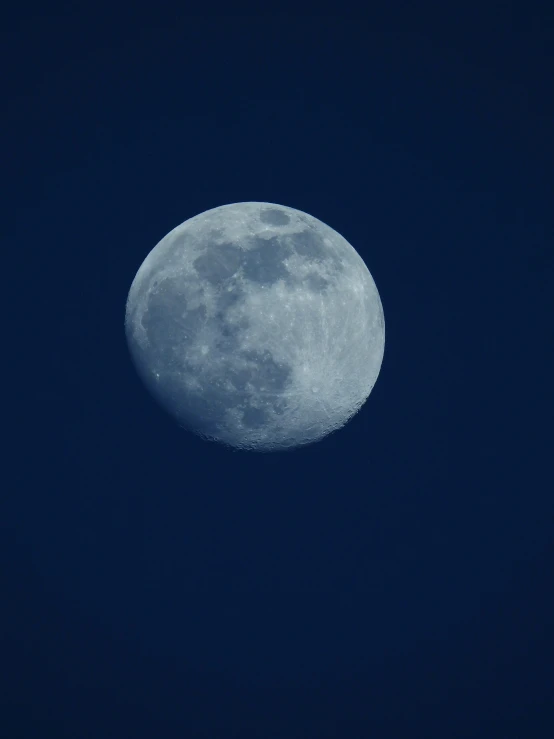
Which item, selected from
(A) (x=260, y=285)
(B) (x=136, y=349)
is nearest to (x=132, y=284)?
(B) (x=136, y=349)

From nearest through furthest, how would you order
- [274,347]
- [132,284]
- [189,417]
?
[274,347] → [189,417] → [132,284]

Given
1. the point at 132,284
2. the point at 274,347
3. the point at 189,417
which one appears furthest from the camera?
the point at 132,284

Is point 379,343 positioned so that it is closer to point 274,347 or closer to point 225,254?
point 274,347

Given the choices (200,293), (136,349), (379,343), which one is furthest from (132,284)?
(379,343)

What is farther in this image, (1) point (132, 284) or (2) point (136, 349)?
(1) point (132, 284)

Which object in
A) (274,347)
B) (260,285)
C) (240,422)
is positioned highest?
(260,285)

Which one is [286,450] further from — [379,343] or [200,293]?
[200,293]

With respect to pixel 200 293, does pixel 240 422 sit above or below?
below
